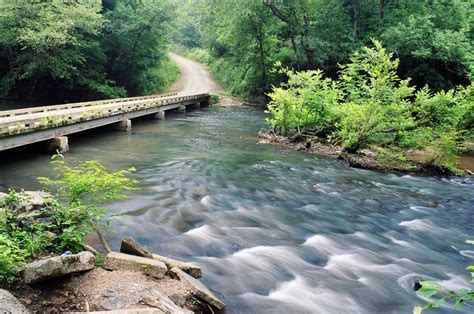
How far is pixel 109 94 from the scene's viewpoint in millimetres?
32969

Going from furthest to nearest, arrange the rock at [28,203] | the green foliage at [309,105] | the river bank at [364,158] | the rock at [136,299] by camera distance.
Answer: the green foliage at [309,105] < the river bank at [364,158] < the rock at [28,203] < the rock at [136,299]

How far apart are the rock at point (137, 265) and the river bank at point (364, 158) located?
1040cm

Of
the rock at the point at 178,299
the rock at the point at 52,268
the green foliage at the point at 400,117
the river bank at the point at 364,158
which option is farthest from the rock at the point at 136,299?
the green foliage at the point at 400,117

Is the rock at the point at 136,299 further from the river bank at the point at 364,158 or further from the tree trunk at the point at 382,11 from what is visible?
the tree trunk at the point at 382,11

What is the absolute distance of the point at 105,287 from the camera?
4.59m

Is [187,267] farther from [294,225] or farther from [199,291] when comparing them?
[294,225]

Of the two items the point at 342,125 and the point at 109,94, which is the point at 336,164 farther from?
the point at 109,94

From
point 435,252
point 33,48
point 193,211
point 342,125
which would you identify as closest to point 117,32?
point 33,48

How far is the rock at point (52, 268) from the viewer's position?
13.8 ft

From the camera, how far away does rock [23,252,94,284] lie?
422cm

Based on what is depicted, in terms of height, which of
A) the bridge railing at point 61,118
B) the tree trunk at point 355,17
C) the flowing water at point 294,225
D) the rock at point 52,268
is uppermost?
the tree trunk at point 355,17

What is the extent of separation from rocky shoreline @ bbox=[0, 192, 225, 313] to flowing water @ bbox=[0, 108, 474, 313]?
752 millimetres

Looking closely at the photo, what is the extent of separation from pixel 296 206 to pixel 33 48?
24.7 metres

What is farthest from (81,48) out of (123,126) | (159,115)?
(123,126)
